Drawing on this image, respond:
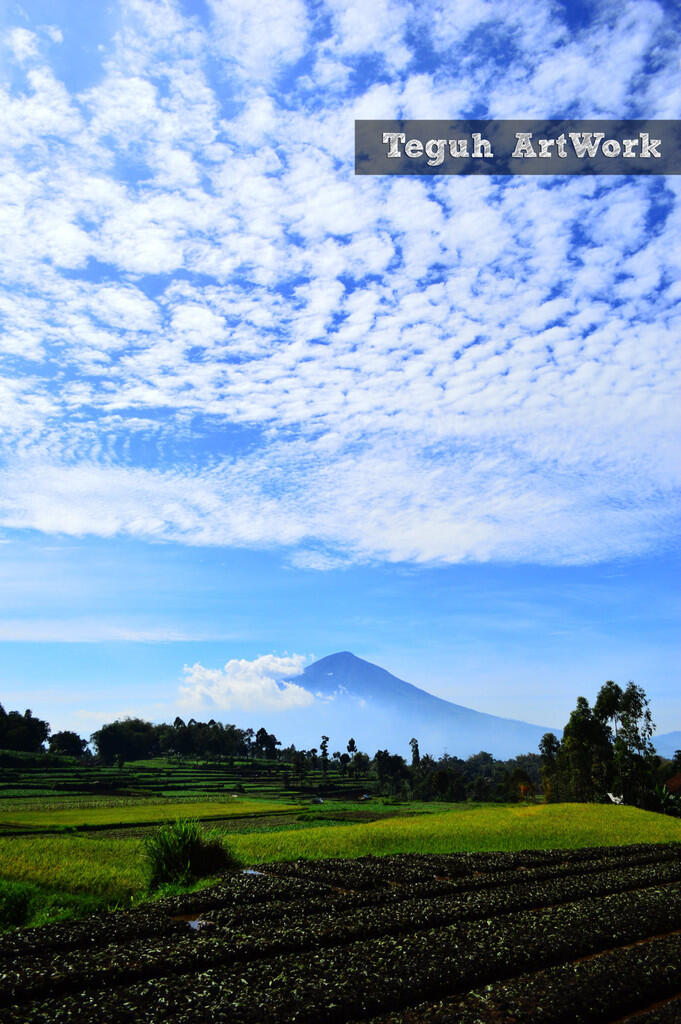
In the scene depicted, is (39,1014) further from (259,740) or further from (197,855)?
(259,740)

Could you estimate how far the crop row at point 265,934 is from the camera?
1227 centimetres

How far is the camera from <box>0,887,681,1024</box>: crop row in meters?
10.7

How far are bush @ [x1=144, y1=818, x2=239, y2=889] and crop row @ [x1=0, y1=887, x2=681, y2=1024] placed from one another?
8.97 meters

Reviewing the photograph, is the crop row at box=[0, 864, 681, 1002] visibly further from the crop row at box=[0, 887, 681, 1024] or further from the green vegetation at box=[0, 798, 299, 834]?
the green vegetation at box=[0, 798, 299, 834]

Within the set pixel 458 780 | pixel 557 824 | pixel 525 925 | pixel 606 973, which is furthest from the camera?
pixel 458 780

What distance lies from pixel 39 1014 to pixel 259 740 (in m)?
131

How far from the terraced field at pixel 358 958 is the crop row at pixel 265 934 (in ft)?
0.12

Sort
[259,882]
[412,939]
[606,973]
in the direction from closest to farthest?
[606,973]
[412,939]
[259,882]

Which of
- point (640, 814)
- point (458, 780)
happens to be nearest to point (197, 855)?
point (640, 814)

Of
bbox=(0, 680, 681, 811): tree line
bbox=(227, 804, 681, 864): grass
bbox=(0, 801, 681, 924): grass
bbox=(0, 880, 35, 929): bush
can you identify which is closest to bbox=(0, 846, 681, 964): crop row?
bbox=(0, 880, 35, 929): bush

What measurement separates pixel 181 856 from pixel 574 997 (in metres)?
14.6

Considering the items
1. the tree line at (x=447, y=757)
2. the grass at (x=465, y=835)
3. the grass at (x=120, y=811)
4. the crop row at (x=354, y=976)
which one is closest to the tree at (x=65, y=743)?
the tree line at (x=447, y=757)

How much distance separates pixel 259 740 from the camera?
A: 135375 mm

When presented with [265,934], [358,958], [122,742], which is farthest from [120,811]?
[122,742]
